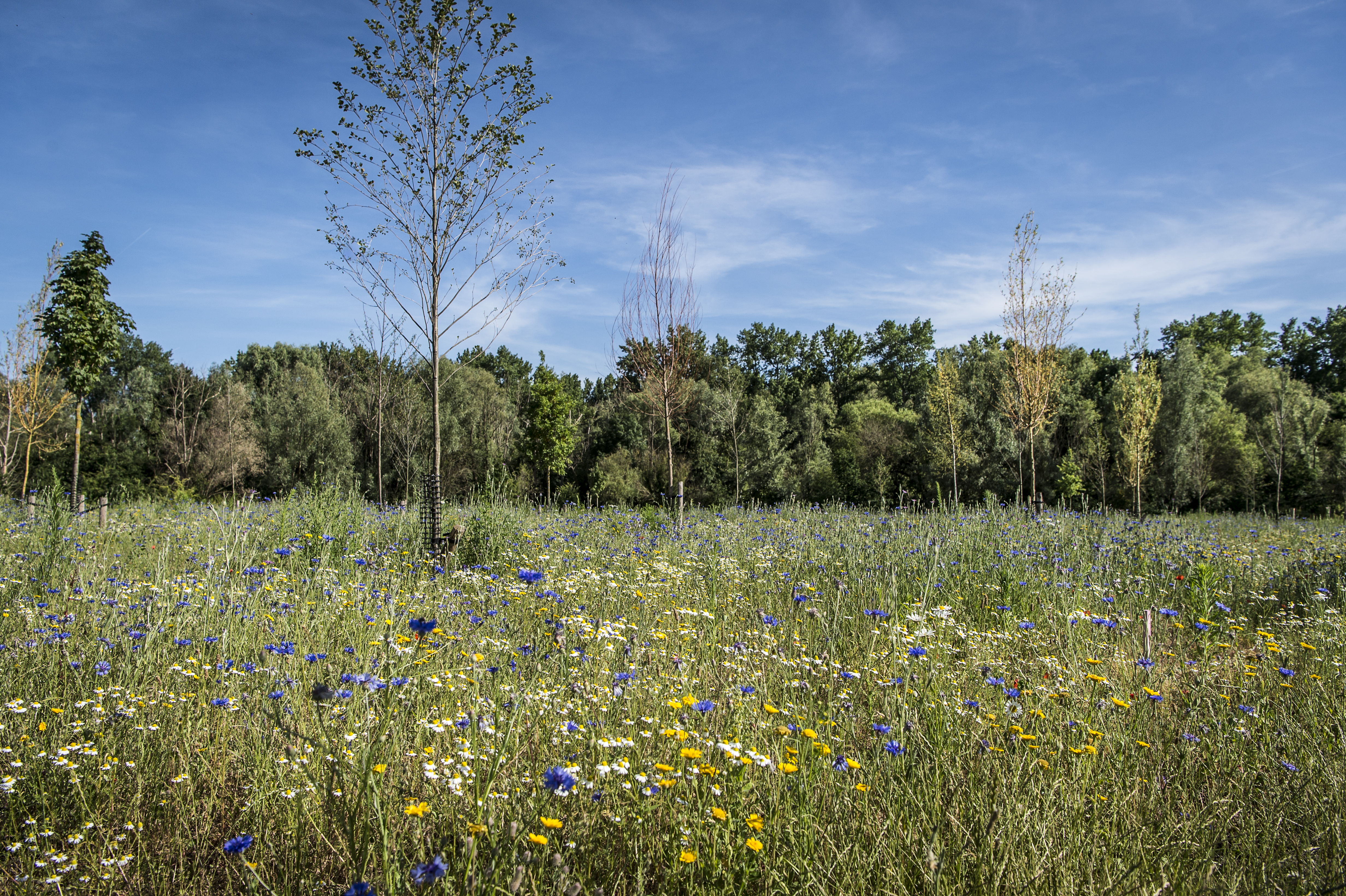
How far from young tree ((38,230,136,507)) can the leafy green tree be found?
1580 cm

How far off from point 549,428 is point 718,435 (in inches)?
330

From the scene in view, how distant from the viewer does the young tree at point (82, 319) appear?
13609 millimetres

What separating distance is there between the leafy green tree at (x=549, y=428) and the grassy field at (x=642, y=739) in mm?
24548

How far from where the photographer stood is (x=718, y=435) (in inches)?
1254

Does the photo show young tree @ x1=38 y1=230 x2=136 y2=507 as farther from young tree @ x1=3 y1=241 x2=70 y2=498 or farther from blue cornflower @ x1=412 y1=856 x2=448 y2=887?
blue cornflower @ x1=412 y1=856 x2=448 y2=887

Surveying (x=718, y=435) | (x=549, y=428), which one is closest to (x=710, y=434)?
(x=718, y=435)

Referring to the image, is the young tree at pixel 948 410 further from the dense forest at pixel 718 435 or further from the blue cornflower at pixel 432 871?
the blue cornflower at pixel 432 871

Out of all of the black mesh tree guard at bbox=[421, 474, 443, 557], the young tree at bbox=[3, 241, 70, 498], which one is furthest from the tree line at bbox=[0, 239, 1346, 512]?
the black mesh tree guard at bbox=[421, 474, 443, 557]

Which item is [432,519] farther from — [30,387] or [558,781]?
[30,387]

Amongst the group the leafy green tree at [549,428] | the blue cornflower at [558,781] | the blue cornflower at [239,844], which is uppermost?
the leafy green tree at [549,428]

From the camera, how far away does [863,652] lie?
11.5 ft

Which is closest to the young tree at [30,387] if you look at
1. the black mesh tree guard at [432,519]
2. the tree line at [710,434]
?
the tree line at [710,434]

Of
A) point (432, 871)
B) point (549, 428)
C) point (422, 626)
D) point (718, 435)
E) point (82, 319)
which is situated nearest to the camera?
point (432, 871)

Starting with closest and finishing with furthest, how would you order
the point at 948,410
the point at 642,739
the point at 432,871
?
the point at 432,871 < the point at 642,739 < the point at 948,410
